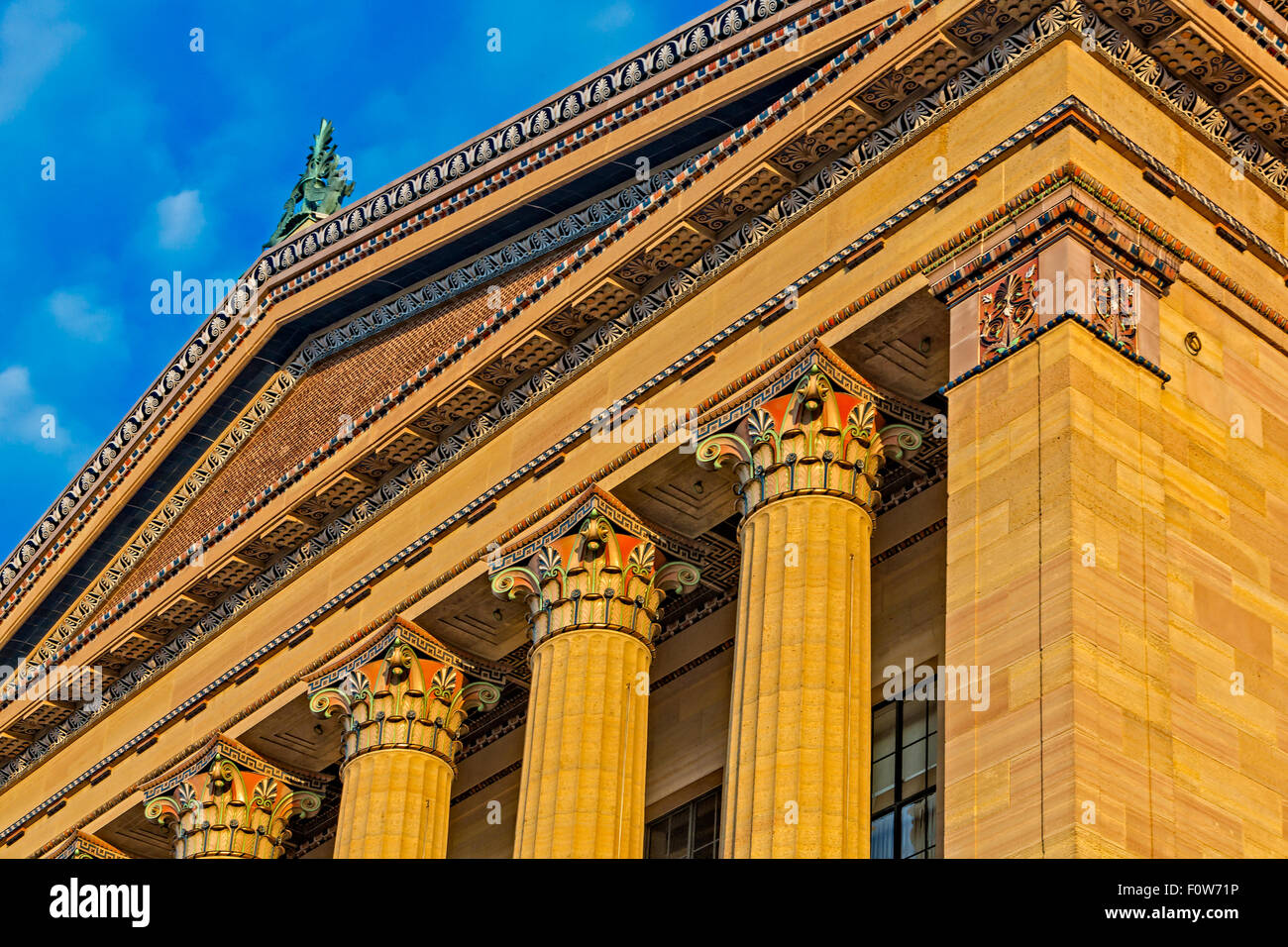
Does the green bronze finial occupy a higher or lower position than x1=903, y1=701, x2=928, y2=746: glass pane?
higher

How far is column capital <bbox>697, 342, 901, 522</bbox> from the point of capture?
2373 centimetres

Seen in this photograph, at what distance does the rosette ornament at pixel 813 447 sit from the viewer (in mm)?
23703

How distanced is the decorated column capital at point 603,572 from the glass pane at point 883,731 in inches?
105

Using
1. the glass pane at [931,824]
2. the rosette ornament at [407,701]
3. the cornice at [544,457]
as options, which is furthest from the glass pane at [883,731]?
the rosette ornament at [407,701]

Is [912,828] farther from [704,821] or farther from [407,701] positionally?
[407,701]

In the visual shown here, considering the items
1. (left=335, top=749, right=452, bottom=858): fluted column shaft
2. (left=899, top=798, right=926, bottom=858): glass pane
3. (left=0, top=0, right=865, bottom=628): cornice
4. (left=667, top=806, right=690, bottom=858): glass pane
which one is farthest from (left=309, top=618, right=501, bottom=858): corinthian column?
(left=0, top=0, right=865, bottom=628): cornice

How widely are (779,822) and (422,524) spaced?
941 centimetres

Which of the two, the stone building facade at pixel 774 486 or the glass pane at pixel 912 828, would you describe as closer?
the stone building facade at pixel 774 486

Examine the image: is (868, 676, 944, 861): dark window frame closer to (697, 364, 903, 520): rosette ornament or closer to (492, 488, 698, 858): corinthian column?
(697, 364, 903, 520): rosette ornament

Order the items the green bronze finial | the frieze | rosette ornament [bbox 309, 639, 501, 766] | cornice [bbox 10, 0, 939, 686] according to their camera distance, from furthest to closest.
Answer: the green bronze finial, rosette ornament [bbox 309, 639, 501, 766], cornice [bbox 10, 0, 939, 686], the frieze

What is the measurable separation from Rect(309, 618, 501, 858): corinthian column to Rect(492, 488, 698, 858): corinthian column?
6.95 feet

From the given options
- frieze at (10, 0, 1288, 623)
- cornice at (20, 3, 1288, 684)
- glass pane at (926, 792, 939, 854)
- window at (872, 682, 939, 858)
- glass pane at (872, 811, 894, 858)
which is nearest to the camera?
cornice at (20, 3, 1288, 684)

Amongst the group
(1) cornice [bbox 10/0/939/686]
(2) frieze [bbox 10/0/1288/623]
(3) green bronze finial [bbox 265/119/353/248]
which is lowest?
(1) cornice [bbox 10/0/939/686]

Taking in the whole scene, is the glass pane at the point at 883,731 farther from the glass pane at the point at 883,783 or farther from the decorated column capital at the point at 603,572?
the decorated column capital at the point at 603,572
